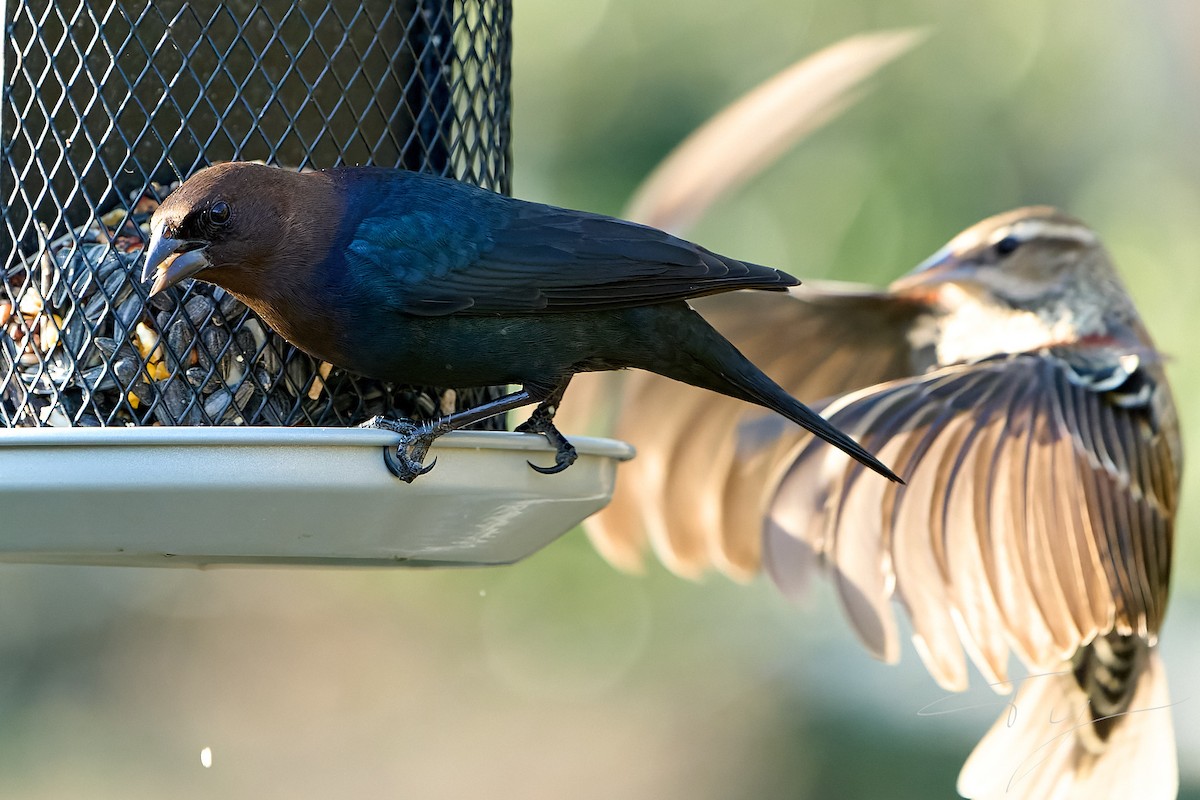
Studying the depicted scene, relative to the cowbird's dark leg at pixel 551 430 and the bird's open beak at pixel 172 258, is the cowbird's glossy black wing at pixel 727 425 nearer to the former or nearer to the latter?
the cowbird's dark leg at pixel 551 430

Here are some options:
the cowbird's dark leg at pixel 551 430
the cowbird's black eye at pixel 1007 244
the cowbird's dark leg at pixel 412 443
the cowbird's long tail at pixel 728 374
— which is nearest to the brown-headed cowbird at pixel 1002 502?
the cowbird's black eye at pixel 1007 244

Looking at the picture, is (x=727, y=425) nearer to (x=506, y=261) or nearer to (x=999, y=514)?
(x=999, y=514)

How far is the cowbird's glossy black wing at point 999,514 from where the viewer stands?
17.0ft

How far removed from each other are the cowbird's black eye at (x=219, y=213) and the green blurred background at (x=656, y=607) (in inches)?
175

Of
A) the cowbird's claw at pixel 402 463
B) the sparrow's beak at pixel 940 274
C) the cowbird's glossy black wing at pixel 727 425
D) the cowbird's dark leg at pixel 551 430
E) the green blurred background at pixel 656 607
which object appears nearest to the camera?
the cowbird's claw at pixel 402 463

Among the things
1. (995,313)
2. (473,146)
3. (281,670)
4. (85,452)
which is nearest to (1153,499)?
(995,313)

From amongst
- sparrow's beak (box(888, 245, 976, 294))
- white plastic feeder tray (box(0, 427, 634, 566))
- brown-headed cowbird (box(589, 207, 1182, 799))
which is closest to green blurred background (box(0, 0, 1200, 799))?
brown-headed cowbird (box(589, 207, 1182, 799))

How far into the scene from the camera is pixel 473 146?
4.06 meters

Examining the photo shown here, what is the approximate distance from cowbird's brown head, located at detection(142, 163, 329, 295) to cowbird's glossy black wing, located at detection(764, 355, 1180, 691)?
2.45 metres

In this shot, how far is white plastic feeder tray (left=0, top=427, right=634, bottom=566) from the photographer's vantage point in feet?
9.21

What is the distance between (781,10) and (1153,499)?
4.03 m

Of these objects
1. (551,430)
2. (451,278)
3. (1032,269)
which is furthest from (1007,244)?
(451,278)

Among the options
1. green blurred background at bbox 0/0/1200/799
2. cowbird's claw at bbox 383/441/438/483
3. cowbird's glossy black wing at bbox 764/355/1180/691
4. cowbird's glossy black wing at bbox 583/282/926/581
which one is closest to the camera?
cowbird's claw at bbox 383/441/438/483

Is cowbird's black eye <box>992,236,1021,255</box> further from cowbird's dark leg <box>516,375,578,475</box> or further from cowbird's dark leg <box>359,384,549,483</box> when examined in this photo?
cowbird's dark leg <box>359,384,549,483</box>
